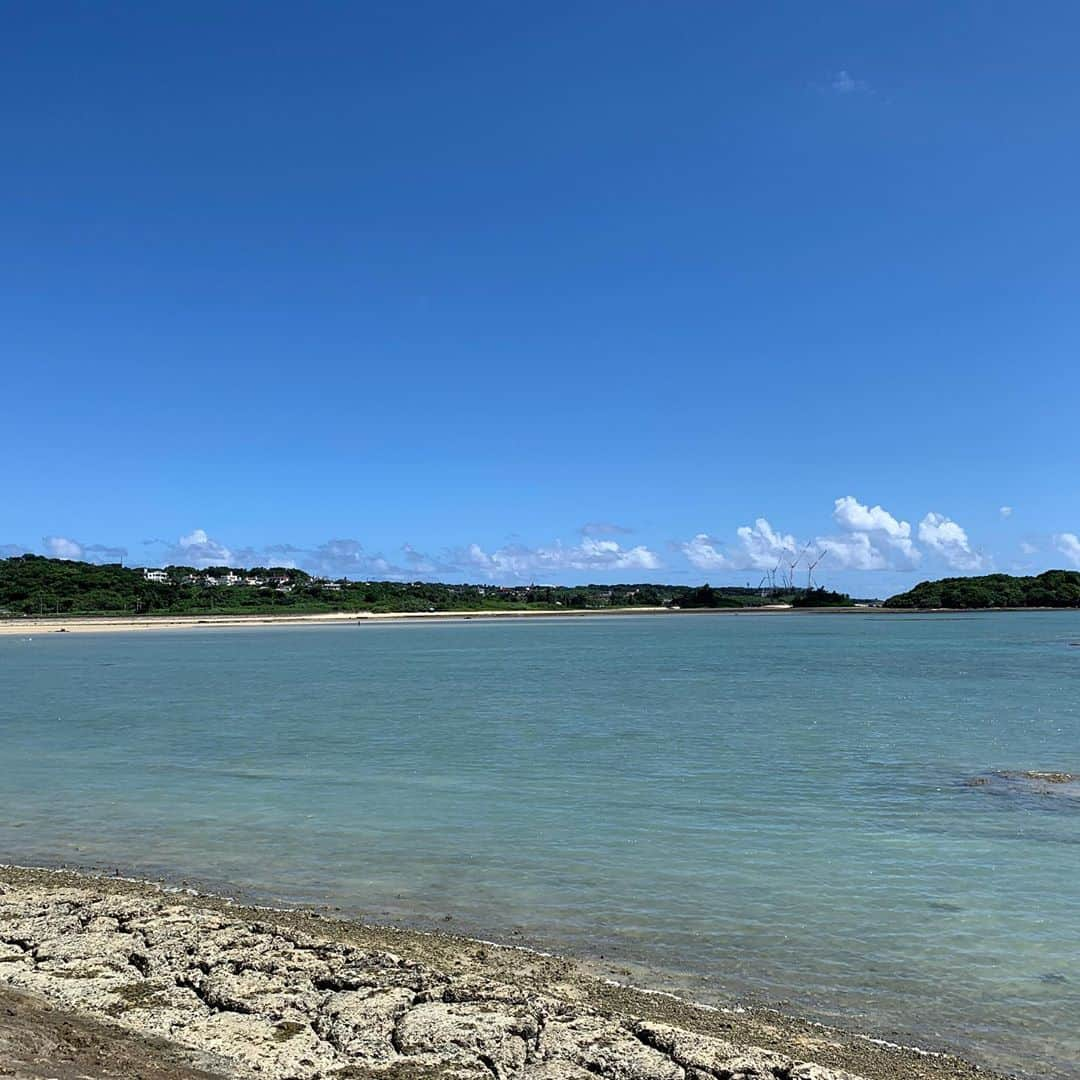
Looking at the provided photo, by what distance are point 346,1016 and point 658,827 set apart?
871cm

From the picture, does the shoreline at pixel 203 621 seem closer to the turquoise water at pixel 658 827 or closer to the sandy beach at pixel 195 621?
the sandy beach at pixel 195 621

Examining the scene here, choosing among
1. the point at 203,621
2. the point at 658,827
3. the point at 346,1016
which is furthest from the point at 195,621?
the point at 346,1016

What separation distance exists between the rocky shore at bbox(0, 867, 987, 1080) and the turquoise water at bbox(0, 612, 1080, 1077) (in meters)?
0.93

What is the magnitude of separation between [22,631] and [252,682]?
8200 cm

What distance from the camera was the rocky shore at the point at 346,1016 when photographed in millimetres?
6902

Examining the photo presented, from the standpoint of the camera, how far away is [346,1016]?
775cm

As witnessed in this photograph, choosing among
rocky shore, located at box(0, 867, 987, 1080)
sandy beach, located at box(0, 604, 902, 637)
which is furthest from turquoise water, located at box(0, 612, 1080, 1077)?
sandy beach, located at box(0, 604, 902, 637)

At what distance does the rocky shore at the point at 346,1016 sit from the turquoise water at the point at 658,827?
0.93 meters

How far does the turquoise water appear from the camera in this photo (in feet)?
31.8

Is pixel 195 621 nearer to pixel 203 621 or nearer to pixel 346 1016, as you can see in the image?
pixel 203 621

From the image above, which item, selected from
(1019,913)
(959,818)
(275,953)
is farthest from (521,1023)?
(959,818)

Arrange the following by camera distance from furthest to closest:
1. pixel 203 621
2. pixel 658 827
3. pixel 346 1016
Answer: pixel 203 621 → pixel 658 827 → pixel 346 1016

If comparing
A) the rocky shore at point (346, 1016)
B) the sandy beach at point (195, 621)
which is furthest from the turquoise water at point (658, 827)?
the sandy beach at point (195, 621)

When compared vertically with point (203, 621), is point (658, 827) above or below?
above
